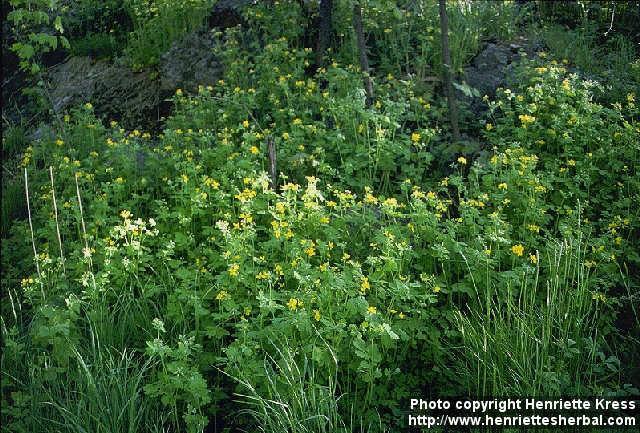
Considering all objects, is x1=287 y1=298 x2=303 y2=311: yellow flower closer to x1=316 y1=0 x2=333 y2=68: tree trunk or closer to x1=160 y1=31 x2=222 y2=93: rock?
x1=316 y1=0 x2=333 y2=68: tree trunk

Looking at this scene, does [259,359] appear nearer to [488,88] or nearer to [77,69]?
[488,88]

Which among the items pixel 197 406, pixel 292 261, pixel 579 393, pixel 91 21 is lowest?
pixel 579 393

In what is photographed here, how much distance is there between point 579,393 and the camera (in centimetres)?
323

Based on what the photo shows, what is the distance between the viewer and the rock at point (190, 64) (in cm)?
777

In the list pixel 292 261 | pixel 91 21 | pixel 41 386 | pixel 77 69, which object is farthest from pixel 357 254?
pixel 91 21

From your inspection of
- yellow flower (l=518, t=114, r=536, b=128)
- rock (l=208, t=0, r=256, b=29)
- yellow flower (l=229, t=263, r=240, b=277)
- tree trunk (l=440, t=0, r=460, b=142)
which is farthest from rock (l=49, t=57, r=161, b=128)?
yellow flower (l=229, t=263, r=240, b=277)

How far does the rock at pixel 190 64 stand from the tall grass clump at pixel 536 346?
16.6 feet

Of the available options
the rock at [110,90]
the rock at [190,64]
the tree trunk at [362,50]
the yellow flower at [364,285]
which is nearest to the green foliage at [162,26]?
the rock at [110,90]

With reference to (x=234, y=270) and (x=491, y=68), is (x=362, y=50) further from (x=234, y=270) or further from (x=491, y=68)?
(x=234, y=270)

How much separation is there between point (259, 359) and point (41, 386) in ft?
3.75

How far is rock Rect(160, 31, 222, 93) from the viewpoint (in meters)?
7.77

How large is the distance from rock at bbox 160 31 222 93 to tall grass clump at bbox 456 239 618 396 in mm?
5061

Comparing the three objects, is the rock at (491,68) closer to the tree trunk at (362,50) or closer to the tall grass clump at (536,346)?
the tree trunk at (362,50)

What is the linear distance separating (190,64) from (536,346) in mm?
5940
